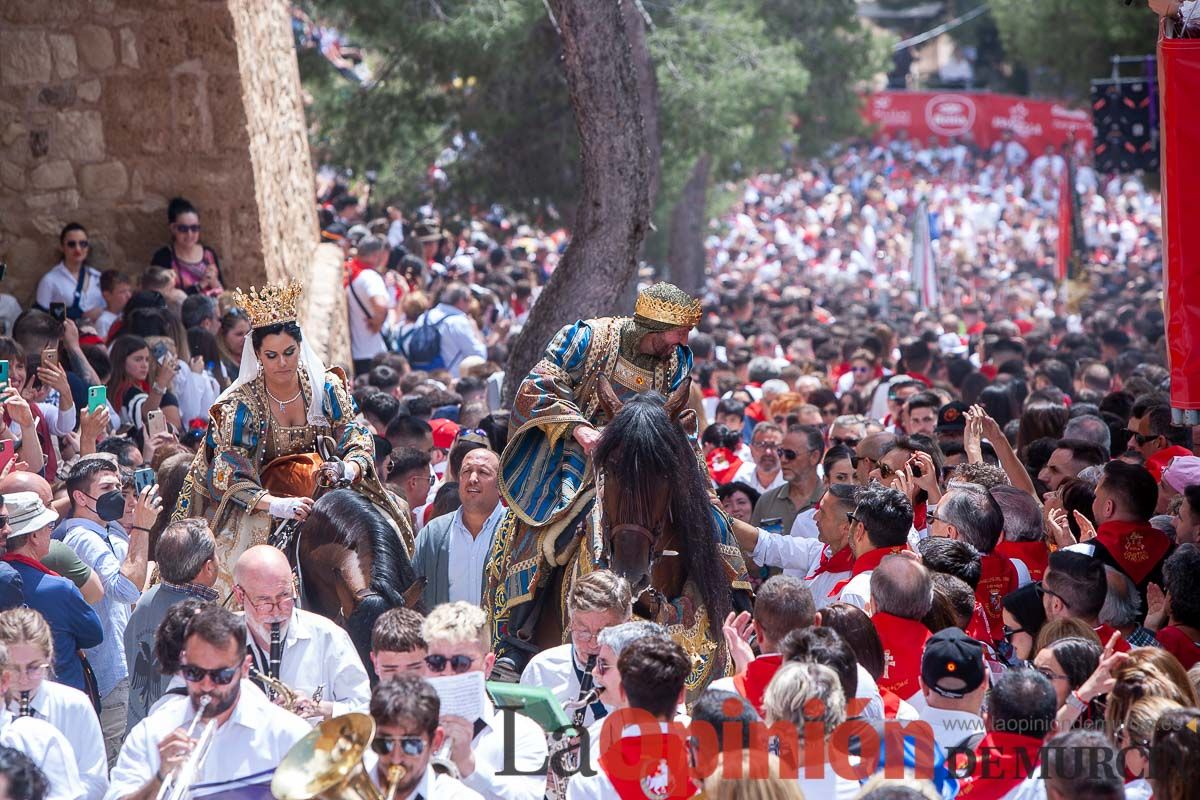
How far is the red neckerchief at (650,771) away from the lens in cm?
477

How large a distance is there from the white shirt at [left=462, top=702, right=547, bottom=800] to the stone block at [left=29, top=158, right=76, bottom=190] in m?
8.20

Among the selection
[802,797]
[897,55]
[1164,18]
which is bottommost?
[802,797]

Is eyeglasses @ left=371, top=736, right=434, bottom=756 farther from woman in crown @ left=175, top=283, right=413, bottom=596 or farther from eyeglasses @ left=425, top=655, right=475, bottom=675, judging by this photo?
woman in crown @ left=175, top=283, right=413, bottom=596

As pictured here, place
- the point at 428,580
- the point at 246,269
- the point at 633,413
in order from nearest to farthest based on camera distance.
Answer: the point at 633,413
the point at 428,580
the point at 246,269

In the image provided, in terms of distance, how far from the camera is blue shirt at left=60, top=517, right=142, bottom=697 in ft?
25.3

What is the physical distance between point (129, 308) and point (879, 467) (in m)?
5.50

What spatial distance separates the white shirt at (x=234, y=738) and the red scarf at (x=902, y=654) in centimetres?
211

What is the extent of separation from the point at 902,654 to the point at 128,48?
847 centimetres

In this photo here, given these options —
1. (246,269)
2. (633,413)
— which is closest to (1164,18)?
(633,413)

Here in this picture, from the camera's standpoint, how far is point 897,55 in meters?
53.5

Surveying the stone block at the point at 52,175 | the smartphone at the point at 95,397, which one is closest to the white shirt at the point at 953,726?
the smartphone at the point at 95,397

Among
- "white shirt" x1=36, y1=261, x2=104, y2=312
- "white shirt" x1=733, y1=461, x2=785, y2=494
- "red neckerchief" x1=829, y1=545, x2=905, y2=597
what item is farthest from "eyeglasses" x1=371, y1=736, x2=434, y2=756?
"white shirt" x1=36, y1=261, x2=104, y2=312

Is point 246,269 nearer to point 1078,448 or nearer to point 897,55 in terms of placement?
point 1078,448

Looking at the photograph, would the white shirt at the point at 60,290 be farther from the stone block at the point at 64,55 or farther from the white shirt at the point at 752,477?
the white shirt at the point at 752,477
